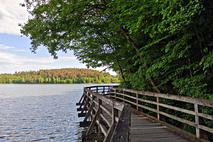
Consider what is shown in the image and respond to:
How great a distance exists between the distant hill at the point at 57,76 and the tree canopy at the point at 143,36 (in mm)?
89827

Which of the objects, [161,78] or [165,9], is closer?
[165,9]

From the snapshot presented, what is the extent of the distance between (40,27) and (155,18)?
8382 mm

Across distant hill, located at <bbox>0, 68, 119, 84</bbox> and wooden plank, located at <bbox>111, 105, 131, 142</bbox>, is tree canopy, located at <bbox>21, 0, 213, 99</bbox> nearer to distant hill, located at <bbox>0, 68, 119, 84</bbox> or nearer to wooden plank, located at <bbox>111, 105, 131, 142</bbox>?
wooden plank, located at <bbox>111, 105, 131, 142</bbox>

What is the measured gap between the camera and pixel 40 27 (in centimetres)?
1648

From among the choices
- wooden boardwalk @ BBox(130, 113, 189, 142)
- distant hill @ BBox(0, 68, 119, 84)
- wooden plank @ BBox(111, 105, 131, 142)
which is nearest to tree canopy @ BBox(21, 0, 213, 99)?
wooden boardwalk @ BBox(130, 113, 189, 142)

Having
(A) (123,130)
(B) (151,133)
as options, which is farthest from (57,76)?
(A) (123,130)

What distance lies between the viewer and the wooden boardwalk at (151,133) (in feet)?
23.5

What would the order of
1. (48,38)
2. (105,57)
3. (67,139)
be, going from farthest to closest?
(105,57)
(48,38)
(67,139)

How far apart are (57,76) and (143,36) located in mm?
134181

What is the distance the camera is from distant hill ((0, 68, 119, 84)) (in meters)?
123

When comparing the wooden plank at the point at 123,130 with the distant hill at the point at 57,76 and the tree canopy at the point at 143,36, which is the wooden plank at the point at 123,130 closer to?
the tree canopy at the point at 143,36

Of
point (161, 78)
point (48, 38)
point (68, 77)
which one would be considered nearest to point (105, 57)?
point (48, 38)

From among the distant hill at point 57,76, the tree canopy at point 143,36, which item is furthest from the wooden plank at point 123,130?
the distant hill at point 57,76

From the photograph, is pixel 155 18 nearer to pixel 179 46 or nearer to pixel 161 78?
pixel 179 46
